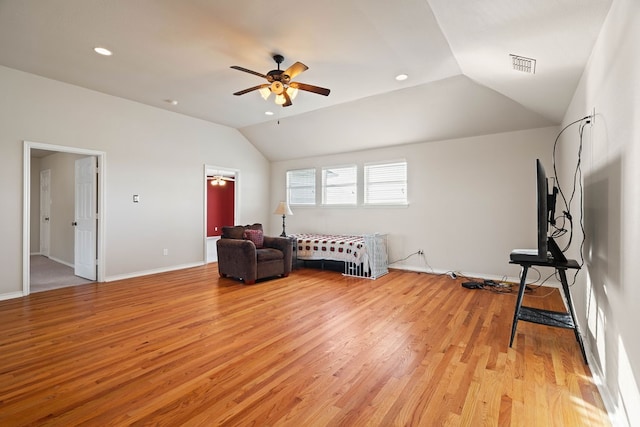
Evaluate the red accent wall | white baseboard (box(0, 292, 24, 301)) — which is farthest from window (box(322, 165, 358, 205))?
white baseboard (box(0, 292, 24, 301))

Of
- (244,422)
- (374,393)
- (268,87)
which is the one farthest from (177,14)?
(374,393)

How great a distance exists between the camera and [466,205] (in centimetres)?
526

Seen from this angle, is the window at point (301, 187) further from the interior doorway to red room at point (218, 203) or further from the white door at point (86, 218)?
the white door at point (86, 218)

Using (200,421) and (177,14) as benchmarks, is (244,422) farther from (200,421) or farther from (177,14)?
(177,14)

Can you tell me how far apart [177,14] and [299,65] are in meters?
1.18

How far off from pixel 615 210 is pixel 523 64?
1763 mm

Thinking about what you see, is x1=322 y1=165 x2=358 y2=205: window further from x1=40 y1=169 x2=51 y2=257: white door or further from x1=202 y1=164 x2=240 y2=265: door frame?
x1=40 y1=169 x2=51 y2=257: white door

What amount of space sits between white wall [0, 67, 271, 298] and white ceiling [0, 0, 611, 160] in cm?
33

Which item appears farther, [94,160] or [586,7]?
[94,160]

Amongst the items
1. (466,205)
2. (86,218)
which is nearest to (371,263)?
(466,205)

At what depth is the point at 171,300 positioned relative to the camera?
3.89m

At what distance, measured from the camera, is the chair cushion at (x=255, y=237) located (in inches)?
A: 206

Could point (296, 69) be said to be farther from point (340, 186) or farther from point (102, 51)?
point (340, 186)

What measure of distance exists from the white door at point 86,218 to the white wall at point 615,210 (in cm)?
615
